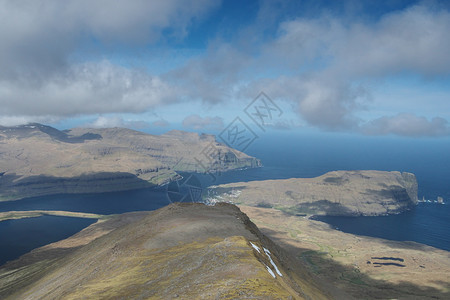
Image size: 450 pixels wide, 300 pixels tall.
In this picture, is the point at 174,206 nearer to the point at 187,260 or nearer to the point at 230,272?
the point at 187,260

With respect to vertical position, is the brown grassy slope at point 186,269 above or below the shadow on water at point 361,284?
above

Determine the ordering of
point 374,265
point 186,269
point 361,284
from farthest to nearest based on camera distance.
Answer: point 374,265, point 361,284, point 186,269

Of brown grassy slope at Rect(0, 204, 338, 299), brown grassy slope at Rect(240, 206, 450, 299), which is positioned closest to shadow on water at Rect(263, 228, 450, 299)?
brown grassy slope at Rect(240, 206, 450, 299)

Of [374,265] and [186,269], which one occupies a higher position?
[186,269]

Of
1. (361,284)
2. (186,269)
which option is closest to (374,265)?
(361,284)

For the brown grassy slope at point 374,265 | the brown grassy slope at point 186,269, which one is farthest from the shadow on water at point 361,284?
the brown grassy slope at point 186,269

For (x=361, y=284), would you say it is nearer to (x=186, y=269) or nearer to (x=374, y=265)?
(x=374, y=265)

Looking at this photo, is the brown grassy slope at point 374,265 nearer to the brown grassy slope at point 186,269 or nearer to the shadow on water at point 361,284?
the shadow on water at point 361,284

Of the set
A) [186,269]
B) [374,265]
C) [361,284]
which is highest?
[186,269]
